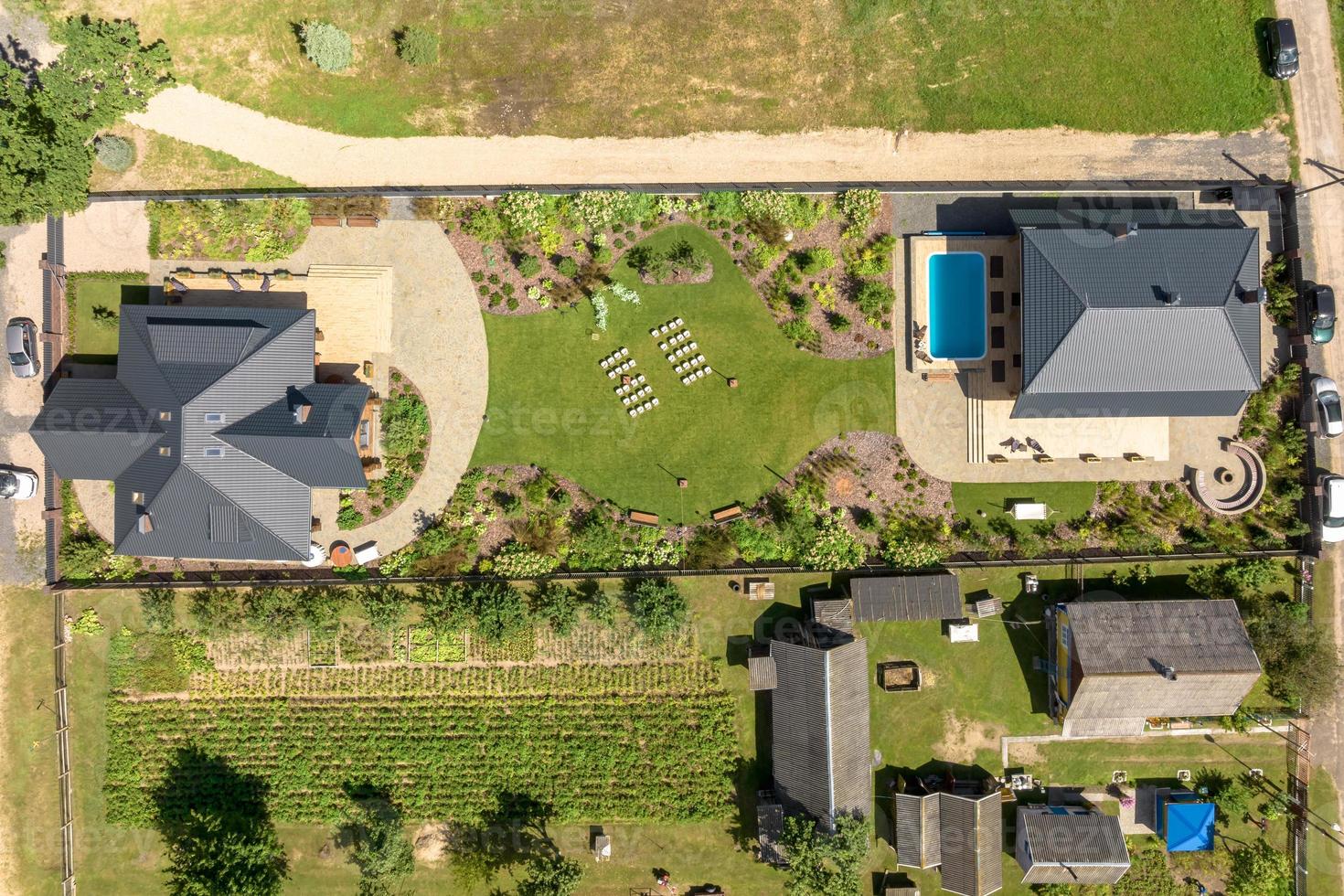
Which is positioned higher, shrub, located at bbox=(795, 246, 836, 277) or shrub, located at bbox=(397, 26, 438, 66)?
shrub, located at bbox=(397, 26, 438, 66)

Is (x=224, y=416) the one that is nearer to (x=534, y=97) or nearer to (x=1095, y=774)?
(x=534, y=97)

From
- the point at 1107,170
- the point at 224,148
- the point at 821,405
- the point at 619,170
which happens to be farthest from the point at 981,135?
the point at 224,148

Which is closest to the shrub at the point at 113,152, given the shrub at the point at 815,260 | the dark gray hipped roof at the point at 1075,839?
the shrub at the point at 815,260

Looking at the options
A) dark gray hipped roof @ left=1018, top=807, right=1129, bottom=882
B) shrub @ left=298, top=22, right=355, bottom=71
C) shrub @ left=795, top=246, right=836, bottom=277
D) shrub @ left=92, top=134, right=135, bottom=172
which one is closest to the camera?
dark gray hipped roof @ left=1018, top=807, right=1129, bottom=882

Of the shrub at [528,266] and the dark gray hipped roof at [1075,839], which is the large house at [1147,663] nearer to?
the dark gray hipped roof at [1075,839]

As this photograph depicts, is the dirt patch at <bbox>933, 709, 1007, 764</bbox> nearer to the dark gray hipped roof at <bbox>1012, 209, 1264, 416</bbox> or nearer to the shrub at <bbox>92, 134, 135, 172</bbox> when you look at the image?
the dark gray hipped roof at <bbox>1012, 209, 1264, 416</bbox>

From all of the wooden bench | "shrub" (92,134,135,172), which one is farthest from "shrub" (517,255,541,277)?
"shrub" (92,134,135,172)
